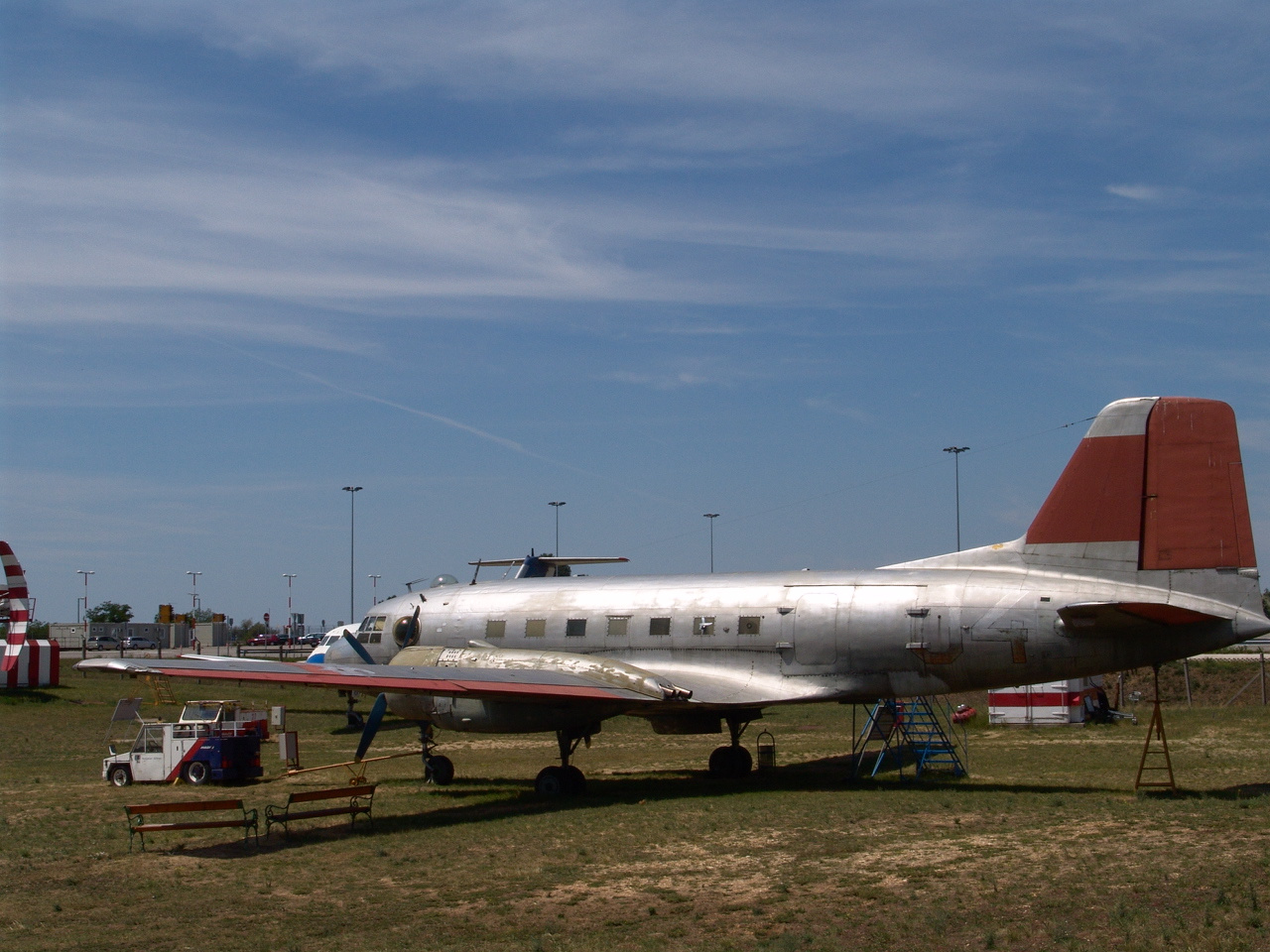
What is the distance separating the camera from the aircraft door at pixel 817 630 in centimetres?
2258

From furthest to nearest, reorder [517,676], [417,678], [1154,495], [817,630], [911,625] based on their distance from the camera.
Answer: [817,630] < [517,676] < [911,625] < [1154,495] < [417,678]

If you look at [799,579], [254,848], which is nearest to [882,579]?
[799,579]

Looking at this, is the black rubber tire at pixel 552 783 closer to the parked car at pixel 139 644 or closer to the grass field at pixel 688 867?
the grass field at pixel 688 867

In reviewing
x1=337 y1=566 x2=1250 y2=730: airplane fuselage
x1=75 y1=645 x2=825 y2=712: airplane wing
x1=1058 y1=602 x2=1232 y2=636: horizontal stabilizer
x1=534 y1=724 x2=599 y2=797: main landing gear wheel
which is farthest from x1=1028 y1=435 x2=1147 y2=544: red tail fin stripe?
x1=534 y1=724 x2=599 y2=797: main landing gear wheel

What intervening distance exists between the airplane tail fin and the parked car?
106 meters

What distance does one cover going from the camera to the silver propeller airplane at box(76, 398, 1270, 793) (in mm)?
19609

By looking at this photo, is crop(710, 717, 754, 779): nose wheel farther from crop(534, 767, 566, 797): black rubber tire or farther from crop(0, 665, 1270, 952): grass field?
crop(534, 767, 566, 797): black rubber tire

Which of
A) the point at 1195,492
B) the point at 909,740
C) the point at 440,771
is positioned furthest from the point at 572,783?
the point at 1195,492

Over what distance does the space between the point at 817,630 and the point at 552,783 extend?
19.7ft

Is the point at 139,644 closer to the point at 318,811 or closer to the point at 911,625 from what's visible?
the point at 318,811

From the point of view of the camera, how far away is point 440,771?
24.8m

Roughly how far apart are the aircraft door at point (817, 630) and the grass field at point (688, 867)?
2.59 meters

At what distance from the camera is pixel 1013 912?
11758 mm

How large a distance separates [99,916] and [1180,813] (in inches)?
575
